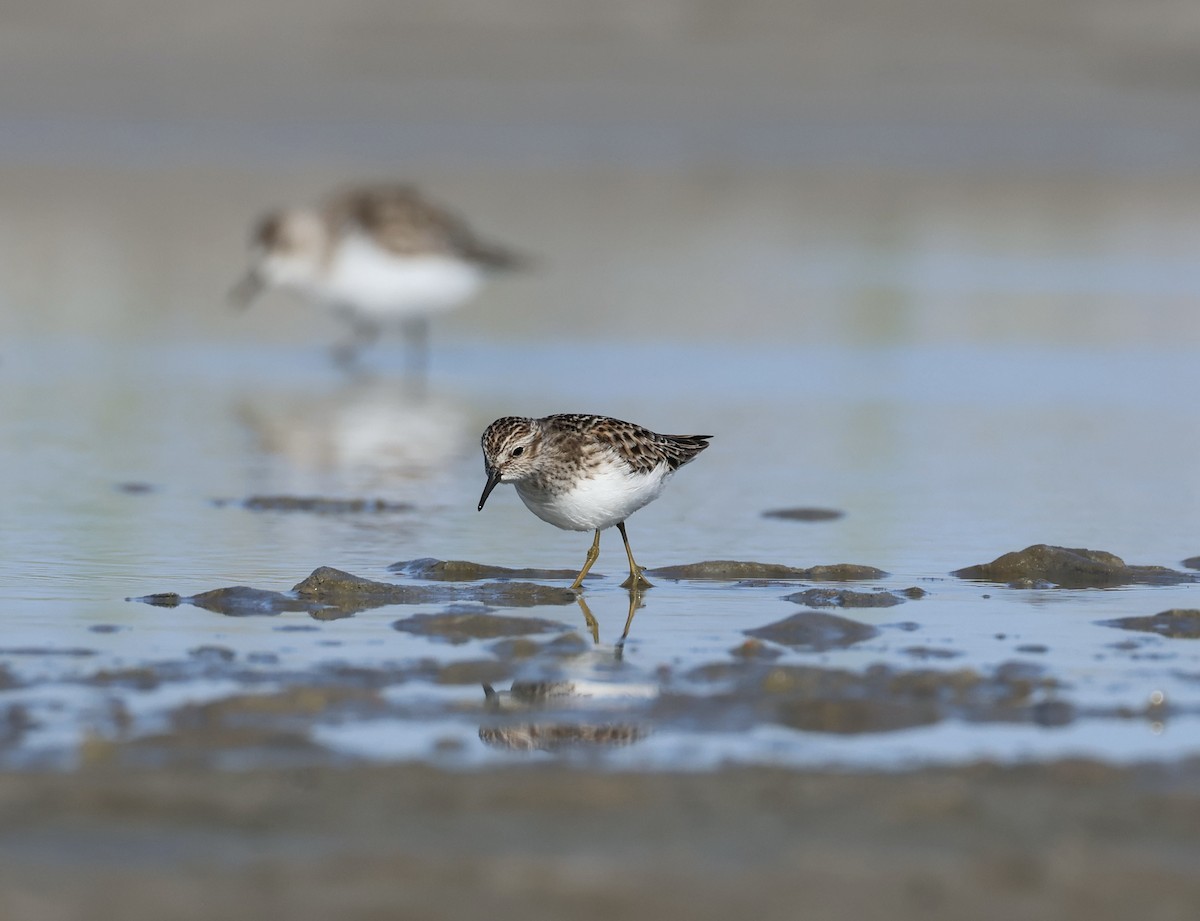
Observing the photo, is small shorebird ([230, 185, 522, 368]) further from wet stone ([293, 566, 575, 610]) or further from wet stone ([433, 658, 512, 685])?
wet stone ([433, 658, 512, 685])

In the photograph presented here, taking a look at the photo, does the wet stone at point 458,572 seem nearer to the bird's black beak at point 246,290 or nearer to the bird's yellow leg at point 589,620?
the bird's yellow leg at point 589,620

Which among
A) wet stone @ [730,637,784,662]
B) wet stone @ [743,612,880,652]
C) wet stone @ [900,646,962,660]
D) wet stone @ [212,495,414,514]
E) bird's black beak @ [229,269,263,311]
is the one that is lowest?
wet stone @ [730,637,784,662]

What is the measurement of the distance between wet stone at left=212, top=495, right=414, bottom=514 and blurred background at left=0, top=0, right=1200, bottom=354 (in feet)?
17.8

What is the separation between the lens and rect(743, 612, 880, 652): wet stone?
653 centimetres

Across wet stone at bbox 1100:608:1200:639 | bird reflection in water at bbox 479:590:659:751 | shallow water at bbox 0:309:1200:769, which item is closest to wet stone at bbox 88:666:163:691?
shallow water at bbox 0:309:1200:769

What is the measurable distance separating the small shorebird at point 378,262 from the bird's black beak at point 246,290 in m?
0.03

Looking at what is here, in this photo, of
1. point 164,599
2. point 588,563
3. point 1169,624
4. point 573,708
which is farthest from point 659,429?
point 573,708

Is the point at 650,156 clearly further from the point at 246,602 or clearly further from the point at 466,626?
the point at 466,626

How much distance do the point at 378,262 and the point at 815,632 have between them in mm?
9027

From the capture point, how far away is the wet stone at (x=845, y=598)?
7.14 m

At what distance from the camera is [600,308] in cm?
1591

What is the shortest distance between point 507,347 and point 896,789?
33.8 feet

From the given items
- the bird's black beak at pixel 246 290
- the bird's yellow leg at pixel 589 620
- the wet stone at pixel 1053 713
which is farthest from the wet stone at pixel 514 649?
the bird's black beak at pixel 246 290

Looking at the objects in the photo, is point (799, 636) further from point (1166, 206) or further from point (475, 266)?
point (1166, 206)
